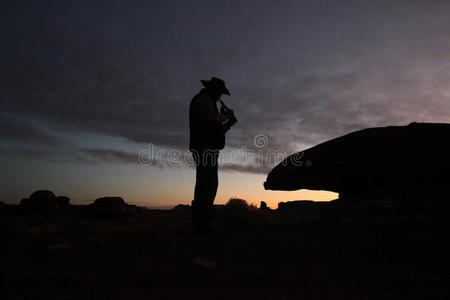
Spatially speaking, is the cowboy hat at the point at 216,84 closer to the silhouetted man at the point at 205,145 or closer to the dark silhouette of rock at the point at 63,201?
the silhouetted man at the point at 205,145

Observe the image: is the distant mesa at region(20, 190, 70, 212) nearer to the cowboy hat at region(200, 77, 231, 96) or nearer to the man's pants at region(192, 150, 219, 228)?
the man's pants at region(192, 150, 219, 228)

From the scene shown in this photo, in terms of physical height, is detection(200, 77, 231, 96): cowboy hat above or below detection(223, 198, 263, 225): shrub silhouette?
above

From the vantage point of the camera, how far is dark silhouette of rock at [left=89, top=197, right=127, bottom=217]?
311 inches

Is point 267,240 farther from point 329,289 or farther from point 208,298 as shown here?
point 208,298

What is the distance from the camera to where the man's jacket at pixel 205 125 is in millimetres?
5102

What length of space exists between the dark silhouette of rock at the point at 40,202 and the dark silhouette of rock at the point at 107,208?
8.48 ft

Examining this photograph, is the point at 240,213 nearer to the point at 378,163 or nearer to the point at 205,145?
the point at 205,145

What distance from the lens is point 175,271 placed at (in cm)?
277

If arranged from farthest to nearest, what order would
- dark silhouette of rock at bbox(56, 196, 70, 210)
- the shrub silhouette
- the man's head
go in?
dark silhouette of rock at bbox(56, 196, 70, 210) → the shrub silhouette → the man's head

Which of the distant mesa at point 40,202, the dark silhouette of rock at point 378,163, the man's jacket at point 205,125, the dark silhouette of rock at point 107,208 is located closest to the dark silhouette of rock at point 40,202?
the distant mesa at point 40,202

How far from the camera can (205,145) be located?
5203mm

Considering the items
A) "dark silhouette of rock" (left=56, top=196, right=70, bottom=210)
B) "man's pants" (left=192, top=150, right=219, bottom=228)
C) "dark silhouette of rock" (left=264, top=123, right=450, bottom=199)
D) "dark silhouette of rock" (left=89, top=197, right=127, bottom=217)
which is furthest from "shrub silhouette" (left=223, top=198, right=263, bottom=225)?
"dark silhouette of rock" (left=56, top=196, right=70, bottom=210)

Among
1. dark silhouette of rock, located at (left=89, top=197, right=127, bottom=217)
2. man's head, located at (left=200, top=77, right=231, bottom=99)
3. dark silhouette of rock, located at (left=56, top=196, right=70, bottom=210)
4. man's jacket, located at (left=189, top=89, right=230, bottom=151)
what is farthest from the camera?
dark silhouette of rock, located at (left=56, top=196, right=70, bottom=210)

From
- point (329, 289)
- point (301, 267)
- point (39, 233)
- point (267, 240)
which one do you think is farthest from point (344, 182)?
point (39, 233)
